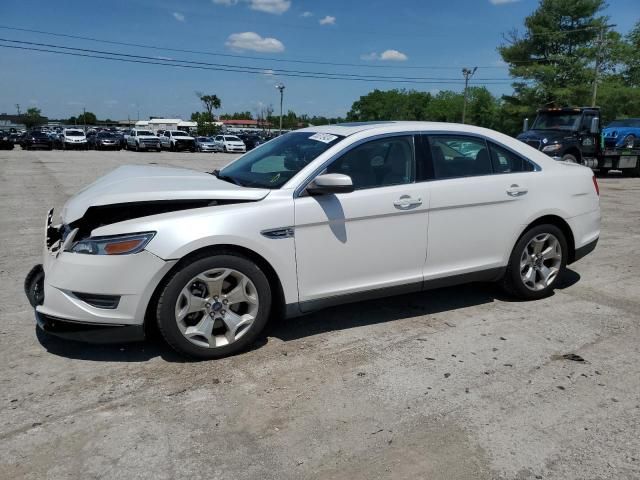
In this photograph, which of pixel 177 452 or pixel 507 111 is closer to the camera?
pixel 177 452

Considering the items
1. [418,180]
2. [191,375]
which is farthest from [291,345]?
[418,180]

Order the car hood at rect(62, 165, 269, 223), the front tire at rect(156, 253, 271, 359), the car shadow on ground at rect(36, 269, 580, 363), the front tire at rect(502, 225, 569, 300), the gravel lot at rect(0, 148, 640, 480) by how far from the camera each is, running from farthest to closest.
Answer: the front tire at rect(502, 225, 569, 300) → the car shadow on ground at rect(36, 269, 580, 363) → the car hood at rect(62, 165, 269, 223) → the front tire at rect(156, 253, 271, 359) → the gravel lot at rect(0, 148, 640, 480)

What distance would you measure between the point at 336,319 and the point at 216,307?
1.23 metres

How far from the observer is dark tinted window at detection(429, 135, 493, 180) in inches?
169

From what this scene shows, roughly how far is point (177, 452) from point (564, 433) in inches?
79.5

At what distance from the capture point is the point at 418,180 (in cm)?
418

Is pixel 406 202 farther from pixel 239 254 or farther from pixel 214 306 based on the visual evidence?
pixel 214 306

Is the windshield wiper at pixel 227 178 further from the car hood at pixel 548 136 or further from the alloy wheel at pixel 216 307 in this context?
the car hood at pixel 548 136

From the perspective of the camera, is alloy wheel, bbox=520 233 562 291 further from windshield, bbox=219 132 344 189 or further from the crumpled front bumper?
the crumpled front bumper

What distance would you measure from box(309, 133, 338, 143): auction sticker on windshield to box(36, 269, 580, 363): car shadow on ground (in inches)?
57.9

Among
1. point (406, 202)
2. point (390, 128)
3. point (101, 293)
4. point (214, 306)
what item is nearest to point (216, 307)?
point (214, 306)

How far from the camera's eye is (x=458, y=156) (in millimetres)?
4430

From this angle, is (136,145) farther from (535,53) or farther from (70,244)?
(70,244)

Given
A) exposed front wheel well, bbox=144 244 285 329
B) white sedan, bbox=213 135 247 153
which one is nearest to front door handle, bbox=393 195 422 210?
exposed front wheel well, bbox=144 244 285 329
